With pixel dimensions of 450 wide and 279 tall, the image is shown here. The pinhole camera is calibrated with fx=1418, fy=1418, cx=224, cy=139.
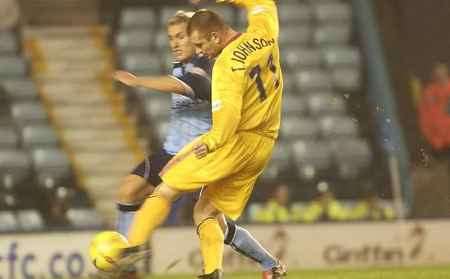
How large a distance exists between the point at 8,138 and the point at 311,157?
2.91 m

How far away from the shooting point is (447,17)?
47.1 ft

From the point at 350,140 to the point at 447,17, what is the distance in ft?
5.75

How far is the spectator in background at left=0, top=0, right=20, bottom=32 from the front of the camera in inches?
567

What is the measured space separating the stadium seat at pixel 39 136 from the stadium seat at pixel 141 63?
1.04 m

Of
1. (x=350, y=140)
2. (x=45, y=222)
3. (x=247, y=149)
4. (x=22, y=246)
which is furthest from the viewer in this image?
(x=350, y=140)

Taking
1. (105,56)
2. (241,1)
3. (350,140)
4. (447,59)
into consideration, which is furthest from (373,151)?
(241,1)

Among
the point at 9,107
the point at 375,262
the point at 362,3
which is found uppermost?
the point at 362,3

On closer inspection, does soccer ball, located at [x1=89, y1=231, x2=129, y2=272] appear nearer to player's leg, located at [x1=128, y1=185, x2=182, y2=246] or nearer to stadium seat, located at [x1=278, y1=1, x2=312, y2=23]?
player's leg, located at [x1=128, y1=185, x2=182, y2=246]

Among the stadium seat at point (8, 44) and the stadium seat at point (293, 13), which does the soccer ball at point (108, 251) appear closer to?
the stadium seat at point (8, 44)

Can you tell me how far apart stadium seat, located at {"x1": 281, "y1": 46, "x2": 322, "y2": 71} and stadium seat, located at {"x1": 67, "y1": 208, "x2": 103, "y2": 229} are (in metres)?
2.64

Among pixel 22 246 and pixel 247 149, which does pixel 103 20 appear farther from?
pixel 247 149

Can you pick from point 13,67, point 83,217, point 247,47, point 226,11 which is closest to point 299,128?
point 226,11

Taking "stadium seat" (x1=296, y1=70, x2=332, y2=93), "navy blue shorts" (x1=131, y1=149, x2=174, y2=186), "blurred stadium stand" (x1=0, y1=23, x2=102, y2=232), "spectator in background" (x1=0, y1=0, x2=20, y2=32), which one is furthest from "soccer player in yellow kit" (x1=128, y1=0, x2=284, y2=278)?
"spectator in background" (x1=0, y1=0, x2=20, y2=32)

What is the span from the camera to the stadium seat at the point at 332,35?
14641 mm
